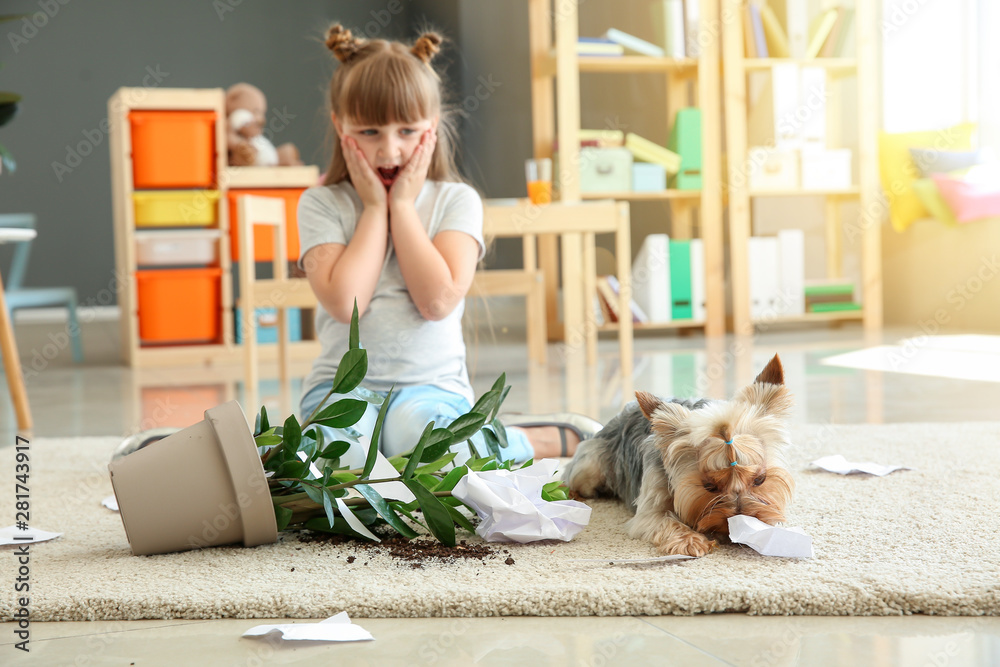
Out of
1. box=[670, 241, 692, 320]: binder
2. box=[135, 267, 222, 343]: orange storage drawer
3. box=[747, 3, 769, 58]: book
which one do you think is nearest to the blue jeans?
box=[135, 267, 222, 343]: orange storage drawer

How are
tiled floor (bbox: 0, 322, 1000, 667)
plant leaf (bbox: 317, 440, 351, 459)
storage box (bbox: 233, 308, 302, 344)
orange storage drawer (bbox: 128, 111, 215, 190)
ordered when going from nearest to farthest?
tiled floor (bbox: 0, 322, 1000, 667) < plant leaf (bbox: 317, 440, 351, 459) < orange storage drawer (bbox: 128, 111, 215, 190) < storage box (bbox: 233, 308, 302, 344)

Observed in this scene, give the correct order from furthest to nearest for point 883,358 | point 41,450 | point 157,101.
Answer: point 157,101, point 883,358, point 41,450

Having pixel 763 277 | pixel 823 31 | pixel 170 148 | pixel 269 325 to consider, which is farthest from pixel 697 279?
pixel 170 148

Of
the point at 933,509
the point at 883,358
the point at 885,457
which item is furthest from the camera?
the point at 883,358

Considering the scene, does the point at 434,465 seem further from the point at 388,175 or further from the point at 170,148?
the point at 170,148

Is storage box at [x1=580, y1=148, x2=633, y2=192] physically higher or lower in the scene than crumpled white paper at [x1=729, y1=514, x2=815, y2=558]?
higher

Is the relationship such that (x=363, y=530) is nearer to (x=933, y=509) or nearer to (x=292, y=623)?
(x=292, y=623)

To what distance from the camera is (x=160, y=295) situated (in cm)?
391

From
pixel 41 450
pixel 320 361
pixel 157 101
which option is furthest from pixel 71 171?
pixel 320 361

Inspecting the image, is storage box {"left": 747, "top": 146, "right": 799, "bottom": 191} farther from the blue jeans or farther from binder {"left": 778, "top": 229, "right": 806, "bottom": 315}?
the blue jeans

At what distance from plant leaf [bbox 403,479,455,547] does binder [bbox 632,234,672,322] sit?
3583 mm

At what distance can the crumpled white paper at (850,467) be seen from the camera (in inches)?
56.6

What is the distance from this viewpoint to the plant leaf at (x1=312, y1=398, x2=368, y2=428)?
107 cm

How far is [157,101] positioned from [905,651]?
3.77 meters
